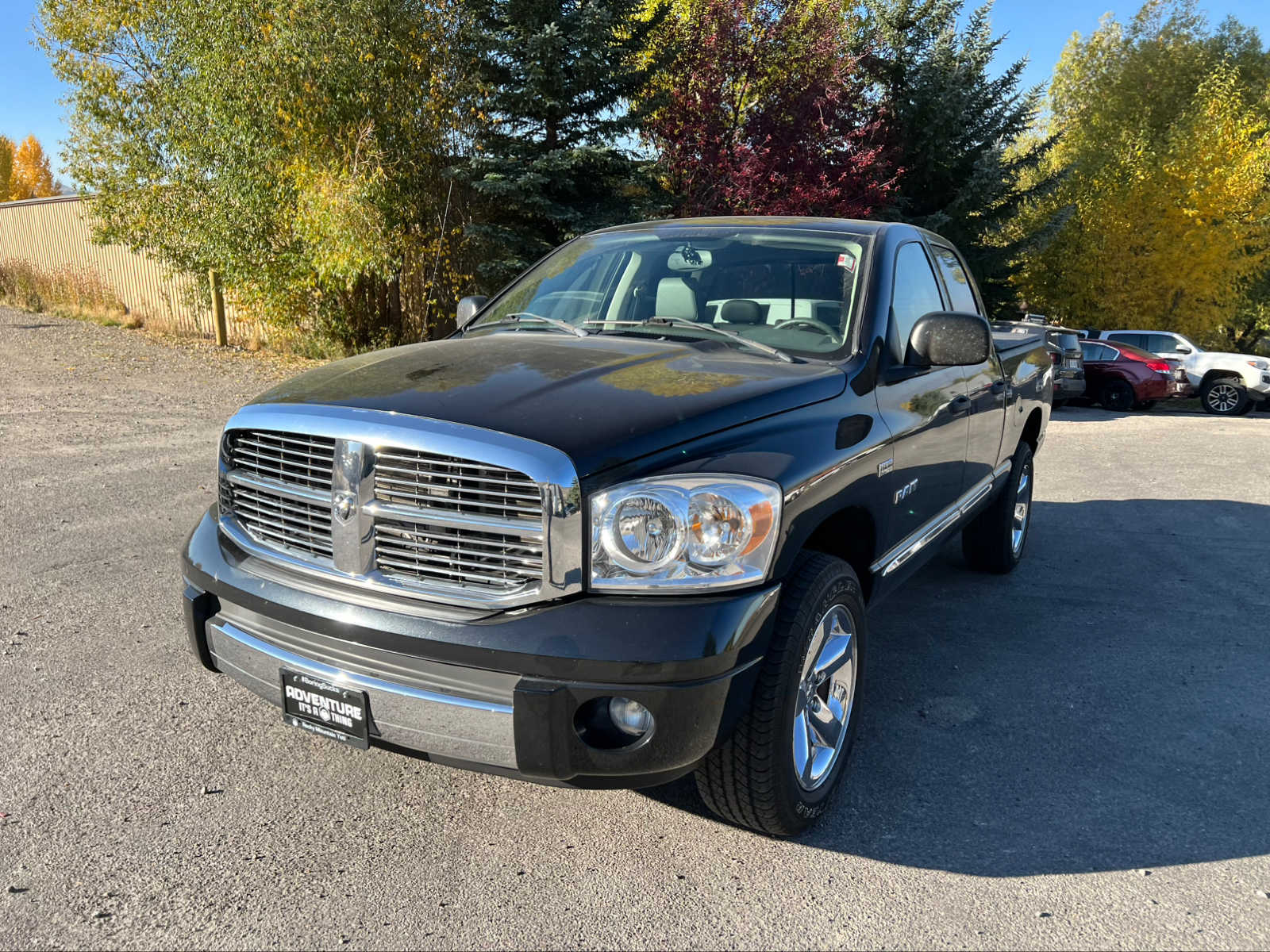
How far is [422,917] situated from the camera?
241 cm

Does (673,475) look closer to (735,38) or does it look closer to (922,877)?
(922,877)

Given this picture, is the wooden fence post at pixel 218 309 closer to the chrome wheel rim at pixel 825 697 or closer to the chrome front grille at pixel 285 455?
the chrome front grille at pixel 285 455

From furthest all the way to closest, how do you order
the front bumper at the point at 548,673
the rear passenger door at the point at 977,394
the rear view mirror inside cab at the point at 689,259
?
1. the rear passenger door at the point at 977,394
2. the rear view mirror inside cab at the point at 689,259
3. the front bumper at the point at 548,673

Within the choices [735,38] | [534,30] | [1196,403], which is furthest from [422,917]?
[1196,403]

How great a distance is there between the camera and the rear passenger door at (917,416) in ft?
11.1

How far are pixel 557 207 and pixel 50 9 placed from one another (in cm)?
954

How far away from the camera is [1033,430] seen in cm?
592

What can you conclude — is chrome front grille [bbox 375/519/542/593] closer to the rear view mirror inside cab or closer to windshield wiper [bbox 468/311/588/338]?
windshield wiper [bbox 468/311/588/338]

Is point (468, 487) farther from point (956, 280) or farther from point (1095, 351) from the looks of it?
point (1095, 351)

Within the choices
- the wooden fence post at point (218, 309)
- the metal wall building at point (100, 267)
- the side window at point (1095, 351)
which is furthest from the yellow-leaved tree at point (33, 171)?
the side window at point (1095, 351)

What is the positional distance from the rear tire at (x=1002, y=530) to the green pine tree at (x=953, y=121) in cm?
1370

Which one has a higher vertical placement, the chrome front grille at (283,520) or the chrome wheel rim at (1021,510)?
the chrome front grille at (283,520)

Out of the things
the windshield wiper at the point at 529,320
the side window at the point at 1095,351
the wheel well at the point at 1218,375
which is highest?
the windshield wiper at the point at 529,320

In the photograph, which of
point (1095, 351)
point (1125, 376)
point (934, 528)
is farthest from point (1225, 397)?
point (934, 528)
